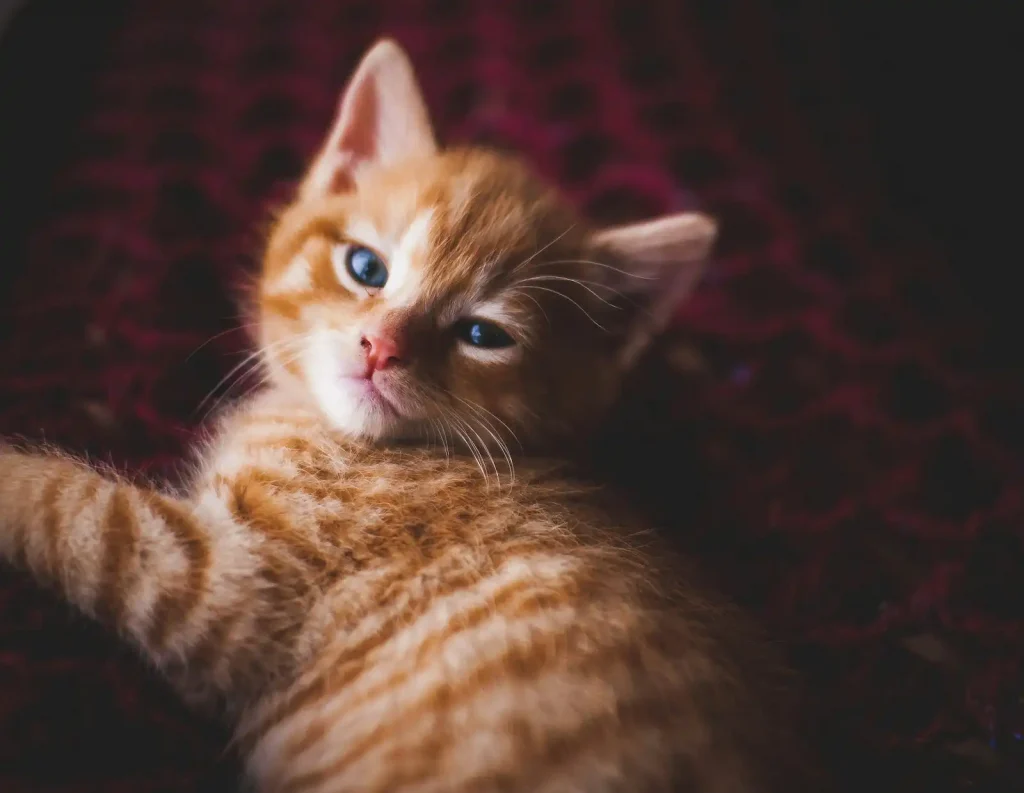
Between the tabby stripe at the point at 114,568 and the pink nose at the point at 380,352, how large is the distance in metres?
0.33

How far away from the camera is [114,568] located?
852 millimetres

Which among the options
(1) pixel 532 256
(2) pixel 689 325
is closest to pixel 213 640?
(1) pixel 532 256

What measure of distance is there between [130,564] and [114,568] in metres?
0.02

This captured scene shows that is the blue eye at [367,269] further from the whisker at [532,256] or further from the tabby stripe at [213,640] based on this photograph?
the tabby stripe at [213,640]

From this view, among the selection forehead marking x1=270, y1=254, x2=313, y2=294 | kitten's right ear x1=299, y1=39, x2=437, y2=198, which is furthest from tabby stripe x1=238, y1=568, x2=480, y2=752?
kitten's right ear x1=299, y1=39, x2=437, y2=198

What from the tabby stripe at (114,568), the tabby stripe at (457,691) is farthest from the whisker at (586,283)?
the tabby stripe at (114,568)

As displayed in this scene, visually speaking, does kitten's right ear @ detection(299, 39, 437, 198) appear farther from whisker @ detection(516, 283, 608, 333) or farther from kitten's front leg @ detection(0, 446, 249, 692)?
kitten's front leg @ detection(0, 446, 249, 692)

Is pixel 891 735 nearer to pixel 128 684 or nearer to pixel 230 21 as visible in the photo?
pixel 128 684

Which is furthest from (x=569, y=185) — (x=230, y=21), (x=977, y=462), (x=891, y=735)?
(x=891, y=735)

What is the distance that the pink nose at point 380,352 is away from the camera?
3.04 ft

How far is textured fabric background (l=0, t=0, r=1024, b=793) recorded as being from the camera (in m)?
1.02

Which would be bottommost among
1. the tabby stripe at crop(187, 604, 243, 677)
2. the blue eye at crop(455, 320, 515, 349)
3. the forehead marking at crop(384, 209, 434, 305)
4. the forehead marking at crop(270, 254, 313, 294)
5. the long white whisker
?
the tabby stripe at crop(187, 604, 243, 677)

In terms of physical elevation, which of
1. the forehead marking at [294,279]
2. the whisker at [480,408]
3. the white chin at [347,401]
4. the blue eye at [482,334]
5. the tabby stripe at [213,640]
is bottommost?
the tabby stripe at [213,640]

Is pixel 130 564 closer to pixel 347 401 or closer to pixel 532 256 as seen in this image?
pixel 347 401
